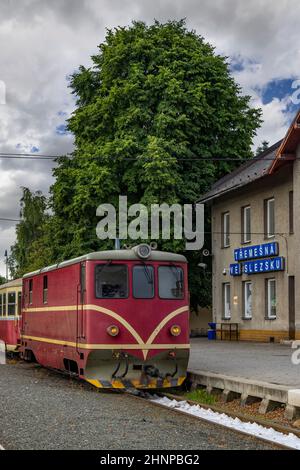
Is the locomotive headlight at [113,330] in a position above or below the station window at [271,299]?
below

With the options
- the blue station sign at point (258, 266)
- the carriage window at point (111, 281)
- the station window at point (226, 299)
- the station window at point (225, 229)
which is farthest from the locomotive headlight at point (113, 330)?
the station window at point (225, 229)

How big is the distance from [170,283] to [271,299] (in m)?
14.6

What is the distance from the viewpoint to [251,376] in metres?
14.8

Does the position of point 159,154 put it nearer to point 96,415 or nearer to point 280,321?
point 280,321

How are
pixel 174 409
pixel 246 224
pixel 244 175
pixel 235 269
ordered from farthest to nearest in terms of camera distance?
pixel 246 224
pixel 235 269
pixel 244 175
pixel 174 409

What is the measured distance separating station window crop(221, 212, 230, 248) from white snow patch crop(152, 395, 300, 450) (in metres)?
19.9

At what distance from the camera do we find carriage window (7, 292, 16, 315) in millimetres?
23345

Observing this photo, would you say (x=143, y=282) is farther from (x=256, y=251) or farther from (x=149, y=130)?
(x=149, y=130)

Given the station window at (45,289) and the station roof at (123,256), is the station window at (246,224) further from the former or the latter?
the station roof at (123,256)

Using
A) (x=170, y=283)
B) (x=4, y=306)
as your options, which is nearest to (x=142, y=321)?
(x=170, y=283)

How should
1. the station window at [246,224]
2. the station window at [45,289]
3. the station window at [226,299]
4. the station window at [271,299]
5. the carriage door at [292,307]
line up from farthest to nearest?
the station window at [226,299] → the station window at [246,224] → the station window at [271,299] → the carriage door at [292,307] → the station window at [45,289]

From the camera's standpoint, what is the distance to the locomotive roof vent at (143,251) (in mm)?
15219

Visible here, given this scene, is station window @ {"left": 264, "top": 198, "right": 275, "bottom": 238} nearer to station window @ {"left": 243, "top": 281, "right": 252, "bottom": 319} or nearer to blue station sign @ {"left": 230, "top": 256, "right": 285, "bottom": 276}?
blue station sign @ {"left": 230, "top": 256, "right": 285, "bottom": 276}

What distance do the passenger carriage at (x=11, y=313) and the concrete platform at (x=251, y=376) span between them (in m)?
5.16
